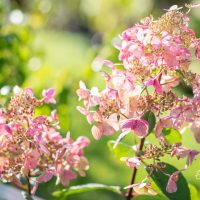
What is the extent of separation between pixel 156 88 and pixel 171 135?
0.71ft

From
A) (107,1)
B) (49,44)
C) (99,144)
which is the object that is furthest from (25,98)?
(49,44)

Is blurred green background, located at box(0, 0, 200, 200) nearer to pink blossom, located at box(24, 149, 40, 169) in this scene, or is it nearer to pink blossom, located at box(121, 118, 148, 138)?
pink blossom, located at box(24, 149, 40, 169)

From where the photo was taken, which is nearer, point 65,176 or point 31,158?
point 31,158

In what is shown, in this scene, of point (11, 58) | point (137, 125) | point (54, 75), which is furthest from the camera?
point (54, 75)

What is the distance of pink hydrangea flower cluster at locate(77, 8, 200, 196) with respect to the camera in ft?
3.41

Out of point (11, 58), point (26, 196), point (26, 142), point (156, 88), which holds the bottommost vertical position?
point (26, 196)

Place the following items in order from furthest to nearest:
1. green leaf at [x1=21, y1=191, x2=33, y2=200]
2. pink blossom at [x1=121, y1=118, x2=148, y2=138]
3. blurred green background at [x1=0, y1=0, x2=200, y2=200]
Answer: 1. blurred green background at [x1=0, y1=0, x2=200, y2=200]
2. green leaf at [x1=21, y1=191, x2=33, y2=200]
3. pink blossom at [x1=121, y1=118, x2=148, y2=138]

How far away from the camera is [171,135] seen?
1226mm

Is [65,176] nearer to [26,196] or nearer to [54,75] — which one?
[26,196]

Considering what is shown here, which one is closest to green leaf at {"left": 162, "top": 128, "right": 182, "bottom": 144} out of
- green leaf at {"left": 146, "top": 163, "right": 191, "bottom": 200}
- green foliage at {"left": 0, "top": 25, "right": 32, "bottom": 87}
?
green leaf at {"left": 146, "top": 163, "right": 191, "bottom": 200}

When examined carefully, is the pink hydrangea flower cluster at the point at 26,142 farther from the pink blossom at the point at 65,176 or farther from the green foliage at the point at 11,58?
the green foliage at the point at 11,58

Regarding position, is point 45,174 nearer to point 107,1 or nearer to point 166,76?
point 166,76

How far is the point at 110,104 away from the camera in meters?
1.08

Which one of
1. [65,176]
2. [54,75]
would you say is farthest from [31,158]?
[54,75]
